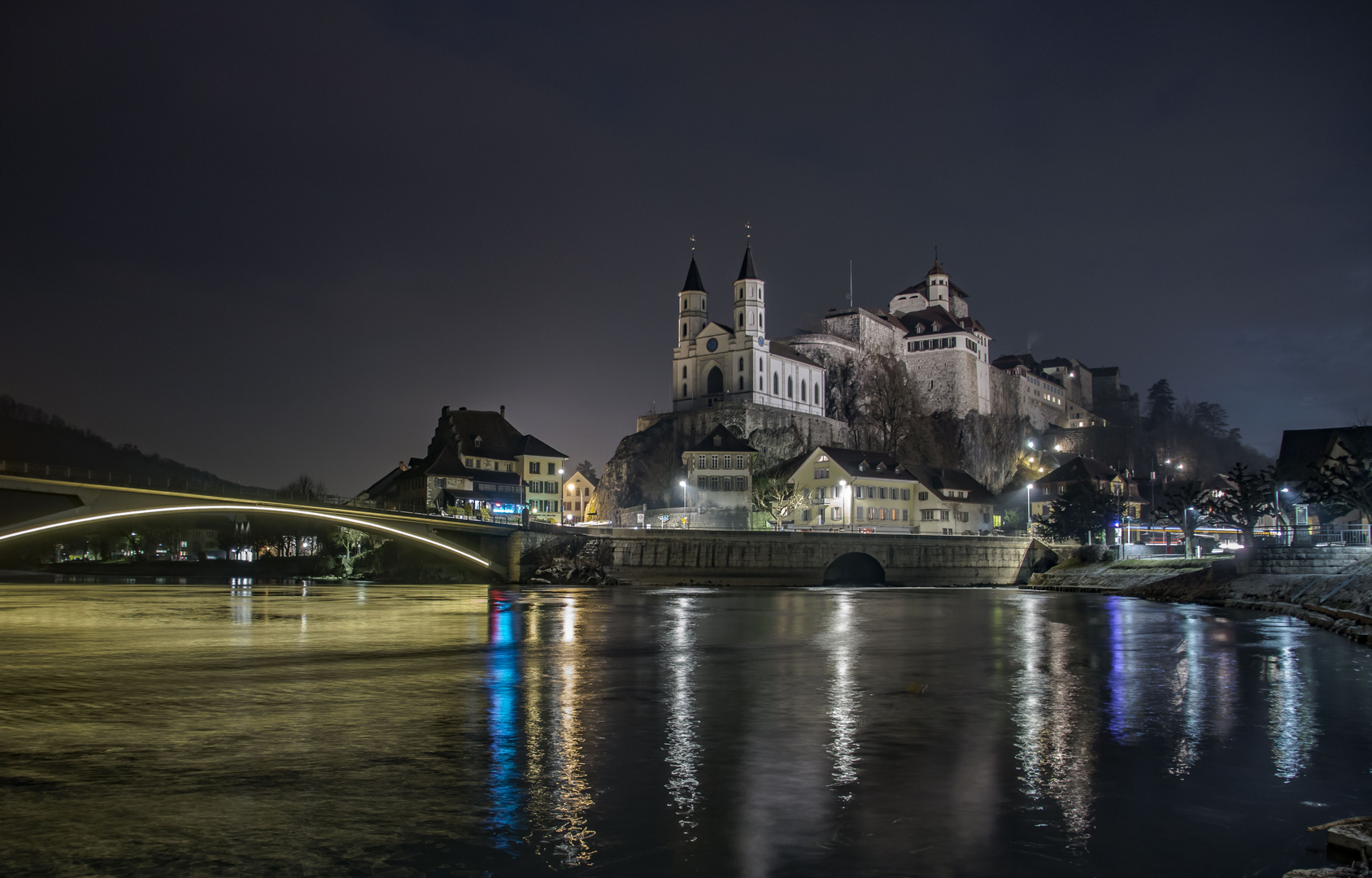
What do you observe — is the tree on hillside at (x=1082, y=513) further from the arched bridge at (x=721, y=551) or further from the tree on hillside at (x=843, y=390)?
the tree on hillside at (x=843, y=390)

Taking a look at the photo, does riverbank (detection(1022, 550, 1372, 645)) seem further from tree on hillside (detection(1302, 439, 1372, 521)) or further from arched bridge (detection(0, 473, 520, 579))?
arched bridge (detection(0, 473, 520, 579))

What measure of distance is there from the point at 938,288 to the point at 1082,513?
83786 mm

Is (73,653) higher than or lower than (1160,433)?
lower

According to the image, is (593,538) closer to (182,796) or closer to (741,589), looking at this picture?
(741,589)

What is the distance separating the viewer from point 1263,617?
3969 centimetres

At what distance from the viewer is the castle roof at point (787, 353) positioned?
121 m

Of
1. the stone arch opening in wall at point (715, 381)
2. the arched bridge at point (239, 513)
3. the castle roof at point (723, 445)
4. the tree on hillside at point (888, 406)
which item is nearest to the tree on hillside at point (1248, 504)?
the castle roof at point (723, 445)

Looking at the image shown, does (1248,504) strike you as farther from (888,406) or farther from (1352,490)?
(888,406)

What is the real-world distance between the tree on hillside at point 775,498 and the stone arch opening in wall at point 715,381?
24.1 m

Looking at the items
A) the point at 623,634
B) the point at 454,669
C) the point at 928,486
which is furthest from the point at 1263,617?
the point at 928,486

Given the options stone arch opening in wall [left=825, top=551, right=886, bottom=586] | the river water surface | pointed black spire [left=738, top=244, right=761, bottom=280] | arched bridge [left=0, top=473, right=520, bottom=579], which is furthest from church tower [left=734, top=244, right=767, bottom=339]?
the river water surface

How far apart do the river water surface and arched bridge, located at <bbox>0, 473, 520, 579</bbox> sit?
19640 millimetres

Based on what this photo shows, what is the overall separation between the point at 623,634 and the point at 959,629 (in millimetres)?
11892

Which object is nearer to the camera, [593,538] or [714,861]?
[714,861]
